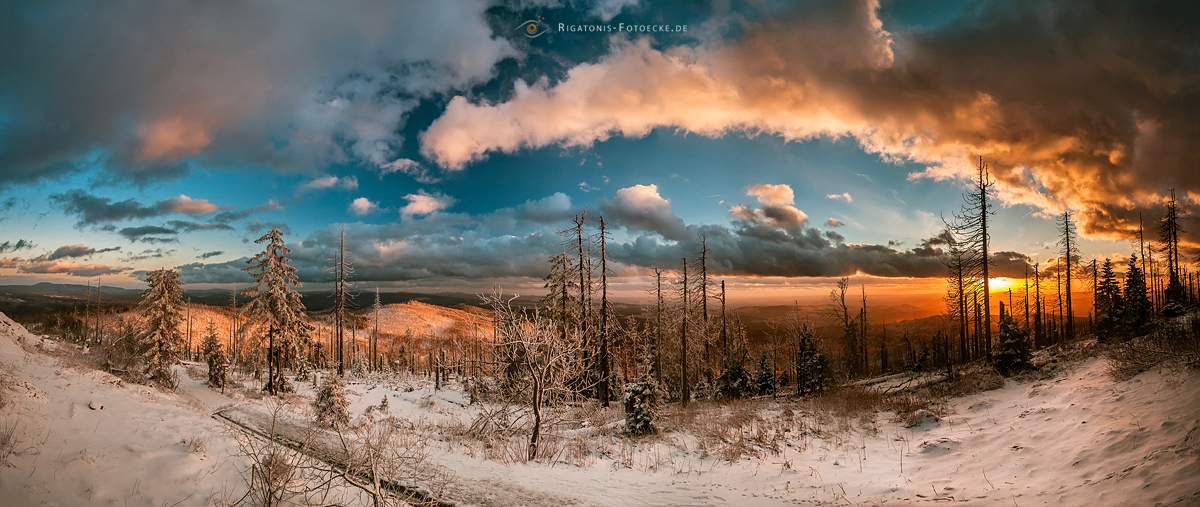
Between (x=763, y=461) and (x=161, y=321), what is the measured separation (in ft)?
130

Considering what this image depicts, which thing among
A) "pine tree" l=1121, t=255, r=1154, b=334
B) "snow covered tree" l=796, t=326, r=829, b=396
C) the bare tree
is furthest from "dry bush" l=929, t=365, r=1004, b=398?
the bare tree

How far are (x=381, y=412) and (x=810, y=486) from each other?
23525 mm

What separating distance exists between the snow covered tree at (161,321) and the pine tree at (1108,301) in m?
61.2

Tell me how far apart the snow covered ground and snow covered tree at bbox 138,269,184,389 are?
17950 mm

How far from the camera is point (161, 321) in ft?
99.6

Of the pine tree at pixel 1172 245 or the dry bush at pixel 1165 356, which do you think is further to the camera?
the pine tree at pixel 1172 245

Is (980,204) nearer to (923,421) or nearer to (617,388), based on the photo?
(923,421)

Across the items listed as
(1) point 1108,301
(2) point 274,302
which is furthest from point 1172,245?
(2) point 274,302

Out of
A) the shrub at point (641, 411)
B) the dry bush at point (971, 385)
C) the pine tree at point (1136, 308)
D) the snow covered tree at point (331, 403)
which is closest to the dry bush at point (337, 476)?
the snow covered tree at point (331, 403)

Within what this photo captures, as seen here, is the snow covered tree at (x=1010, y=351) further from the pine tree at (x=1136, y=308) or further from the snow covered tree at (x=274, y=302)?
the snow covered tree at (x=274, y=302)

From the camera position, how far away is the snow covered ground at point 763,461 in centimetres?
729

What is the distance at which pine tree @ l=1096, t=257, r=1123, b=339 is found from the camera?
27.8m

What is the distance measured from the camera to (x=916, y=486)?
9.91 m

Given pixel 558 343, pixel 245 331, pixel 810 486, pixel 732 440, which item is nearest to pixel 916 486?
pixel 810 486
